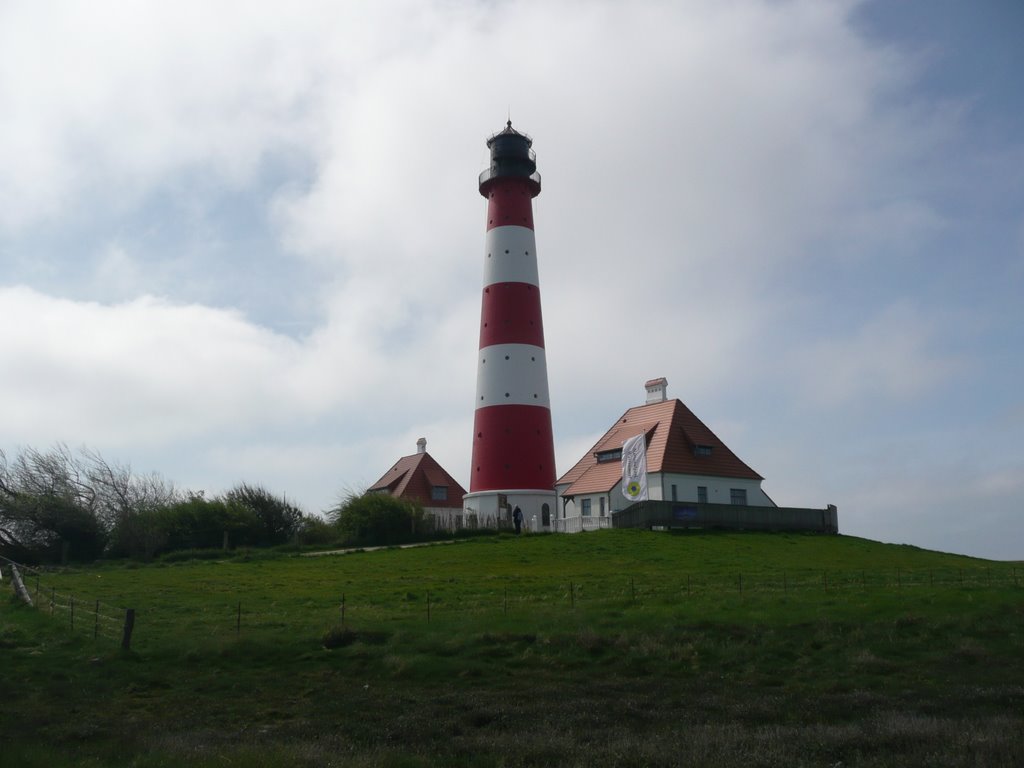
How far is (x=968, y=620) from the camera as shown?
19078 mm

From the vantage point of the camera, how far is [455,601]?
2342cm

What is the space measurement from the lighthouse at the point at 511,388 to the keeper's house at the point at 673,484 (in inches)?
103

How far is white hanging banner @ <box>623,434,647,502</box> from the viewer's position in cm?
4656

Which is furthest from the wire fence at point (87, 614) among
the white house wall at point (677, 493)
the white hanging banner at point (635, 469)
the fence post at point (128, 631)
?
the white hanging banner at point (635, 469)

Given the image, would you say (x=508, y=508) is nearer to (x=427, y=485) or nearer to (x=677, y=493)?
(x=677, y=493)

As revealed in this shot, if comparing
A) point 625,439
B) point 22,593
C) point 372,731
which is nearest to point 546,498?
point 625,439

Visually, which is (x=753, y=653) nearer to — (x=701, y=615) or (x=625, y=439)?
(x=701, y=615)

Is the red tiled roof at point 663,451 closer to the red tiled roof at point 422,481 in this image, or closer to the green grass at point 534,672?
the red tiled roof at point 422,481

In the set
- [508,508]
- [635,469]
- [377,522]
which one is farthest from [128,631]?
[635,469]

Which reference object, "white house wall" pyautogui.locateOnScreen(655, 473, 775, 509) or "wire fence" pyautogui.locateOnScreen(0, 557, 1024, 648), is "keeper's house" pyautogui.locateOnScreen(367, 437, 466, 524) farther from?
"wire fence" pyautogui.locateOnScreen(0, 557, 1024, 648)

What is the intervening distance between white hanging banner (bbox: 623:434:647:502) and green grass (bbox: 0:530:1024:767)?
17.0m

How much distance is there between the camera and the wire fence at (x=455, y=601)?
20219 mm

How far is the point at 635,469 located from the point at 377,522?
43.9 ft

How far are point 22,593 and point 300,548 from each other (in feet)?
63.2
